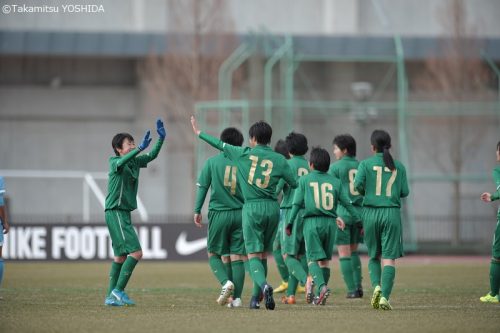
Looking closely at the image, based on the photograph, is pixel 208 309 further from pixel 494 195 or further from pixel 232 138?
pixel 494 195

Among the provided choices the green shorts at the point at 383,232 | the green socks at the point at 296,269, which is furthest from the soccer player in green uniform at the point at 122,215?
the green shorts at the point at 383,232

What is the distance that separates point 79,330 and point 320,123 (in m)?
22.4

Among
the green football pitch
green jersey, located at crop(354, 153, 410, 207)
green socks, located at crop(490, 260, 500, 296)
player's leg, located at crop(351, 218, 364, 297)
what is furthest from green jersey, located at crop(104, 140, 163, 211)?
green socks, located at crop(490, 260, 500, 296)

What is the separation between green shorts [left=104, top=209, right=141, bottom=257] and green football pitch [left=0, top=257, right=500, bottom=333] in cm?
77

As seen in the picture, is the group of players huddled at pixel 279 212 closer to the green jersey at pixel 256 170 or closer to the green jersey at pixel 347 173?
the green jersey at pixel 256 170

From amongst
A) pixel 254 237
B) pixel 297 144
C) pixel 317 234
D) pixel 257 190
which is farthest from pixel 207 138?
pixel 297 144

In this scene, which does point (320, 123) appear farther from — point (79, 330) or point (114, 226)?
point (79, 330)

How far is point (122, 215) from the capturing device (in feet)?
44.0

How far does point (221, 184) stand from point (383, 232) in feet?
7.10

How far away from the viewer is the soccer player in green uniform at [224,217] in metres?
13.2

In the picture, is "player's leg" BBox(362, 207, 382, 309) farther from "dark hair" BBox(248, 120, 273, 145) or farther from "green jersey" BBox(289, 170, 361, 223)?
"dark hair" BBox(248, 120, 273, 145)

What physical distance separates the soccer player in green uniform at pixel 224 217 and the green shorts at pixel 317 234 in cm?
92

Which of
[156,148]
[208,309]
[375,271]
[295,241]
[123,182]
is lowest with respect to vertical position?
[208,309]

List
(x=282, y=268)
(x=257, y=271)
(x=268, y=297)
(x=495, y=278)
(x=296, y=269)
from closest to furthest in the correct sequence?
(x=268, y=297) → (x=257, y=271) → (x=296, y=269) → (x=495, y=278) → (x=282, y=268)
